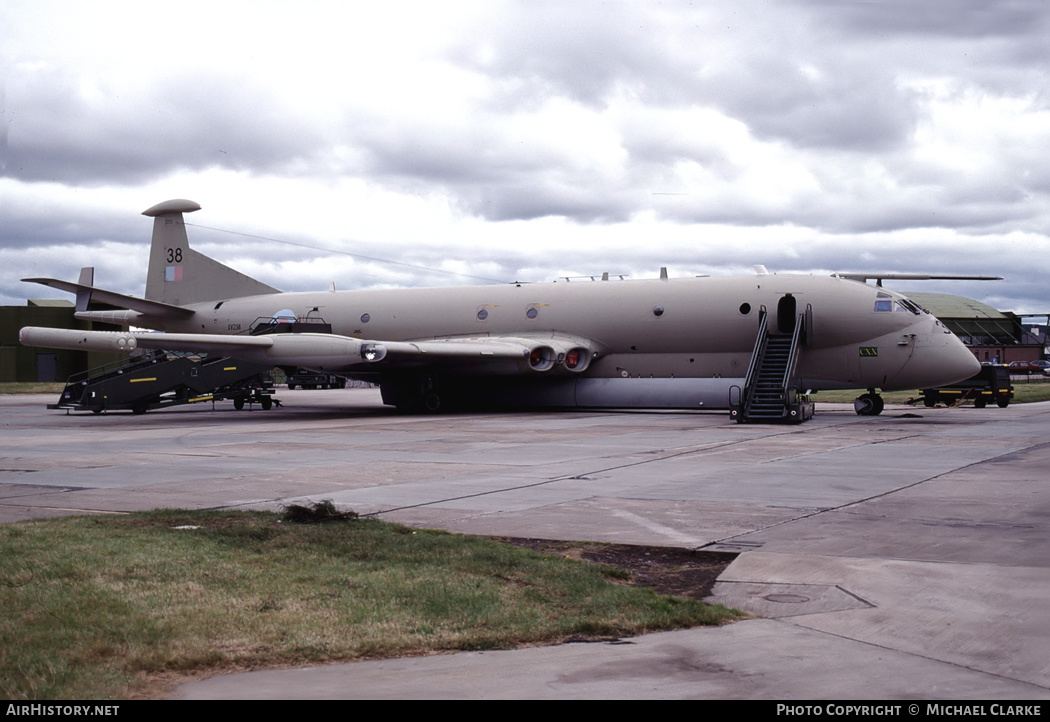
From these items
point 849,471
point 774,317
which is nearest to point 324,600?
point 849,471

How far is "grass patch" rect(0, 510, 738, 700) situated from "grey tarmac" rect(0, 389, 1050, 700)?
0.93 feet

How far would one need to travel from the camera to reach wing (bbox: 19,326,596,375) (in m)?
25.9

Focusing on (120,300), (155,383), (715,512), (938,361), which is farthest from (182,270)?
(715,512)

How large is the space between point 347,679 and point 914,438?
15.7m

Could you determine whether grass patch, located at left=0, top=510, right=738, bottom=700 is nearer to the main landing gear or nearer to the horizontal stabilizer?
the main landing gear

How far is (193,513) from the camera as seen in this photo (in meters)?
9.04

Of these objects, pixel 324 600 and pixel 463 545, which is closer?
pixel 324 600

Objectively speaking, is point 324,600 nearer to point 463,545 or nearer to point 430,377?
Answer: point 463,545

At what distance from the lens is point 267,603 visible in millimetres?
5637

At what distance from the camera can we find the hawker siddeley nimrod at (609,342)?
24.8 meters

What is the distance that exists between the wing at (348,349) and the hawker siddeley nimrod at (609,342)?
4cm

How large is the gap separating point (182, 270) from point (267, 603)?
105 feet

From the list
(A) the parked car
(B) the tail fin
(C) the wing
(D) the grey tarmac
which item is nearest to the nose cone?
(D) the grey tarmac

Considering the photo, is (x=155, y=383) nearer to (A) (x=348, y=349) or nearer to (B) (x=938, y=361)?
(A) (x=348, y=349)
